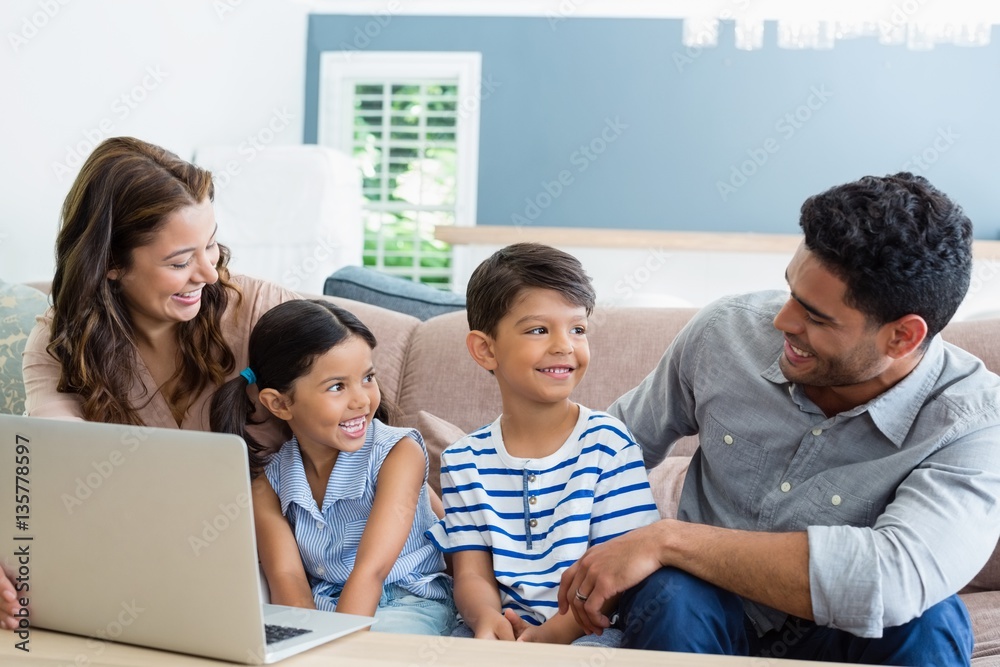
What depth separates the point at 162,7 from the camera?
493 centimetres

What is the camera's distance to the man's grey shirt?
3.64 ft

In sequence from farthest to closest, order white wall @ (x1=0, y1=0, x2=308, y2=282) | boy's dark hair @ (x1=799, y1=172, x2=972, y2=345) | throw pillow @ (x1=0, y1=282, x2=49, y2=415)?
white wall @ (x1=0, y1=0, x2=308, y2=282) < throw pillow @ (x1=0, y1=282, x2=49, y2=415) < boy's dark hair @ (x1=799, y1=172, x2=972, y2=345)

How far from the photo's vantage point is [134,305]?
66.8 inches

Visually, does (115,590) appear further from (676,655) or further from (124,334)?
(124,334)

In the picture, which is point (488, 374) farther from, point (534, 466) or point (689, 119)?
point (689, 119)

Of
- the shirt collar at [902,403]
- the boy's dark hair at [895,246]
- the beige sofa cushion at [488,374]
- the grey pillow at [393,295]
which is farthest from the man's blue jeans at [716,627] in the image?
the grey pillow at [393,295]

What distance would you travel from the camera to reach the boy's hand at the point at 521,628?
4.22ft

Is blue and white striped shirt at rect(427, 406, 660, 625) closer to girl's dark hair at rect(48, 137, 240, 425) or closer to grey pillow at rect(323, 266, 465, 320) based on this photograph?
girl's dark hair at rect(48, 137, 240, 425)

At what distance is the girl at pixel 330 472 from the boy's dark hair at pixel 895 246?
2.32ft

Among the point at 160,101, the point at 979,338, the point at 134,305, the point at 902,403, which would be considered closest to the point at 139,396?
the point at 134,305

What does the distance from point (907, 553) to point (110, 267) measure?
1.29 metres

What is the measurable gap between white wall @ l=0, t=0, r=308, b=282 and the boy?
274cm

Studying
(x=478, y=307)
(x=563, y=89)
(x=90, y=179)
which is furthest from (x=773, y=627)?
(x=563, y=89)

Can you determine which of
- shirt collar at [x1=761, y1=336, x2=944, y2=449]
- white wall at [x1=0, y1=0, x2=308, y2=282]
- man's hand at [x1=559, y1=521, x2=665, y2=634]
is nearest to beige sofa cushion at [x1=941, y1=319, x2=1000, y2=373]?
shirt collar at [x1=761, y1=336, x2=944, y2=449]
